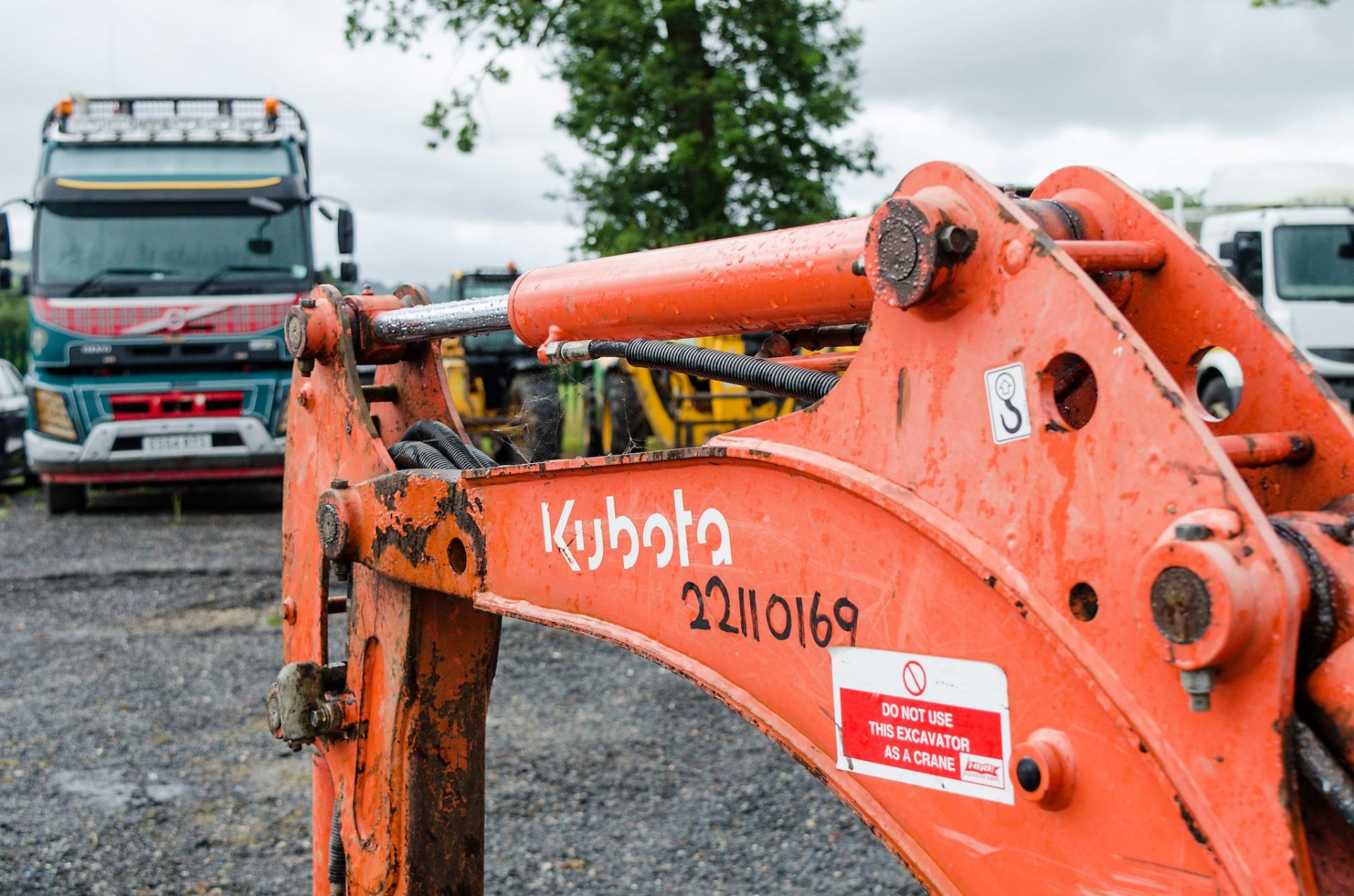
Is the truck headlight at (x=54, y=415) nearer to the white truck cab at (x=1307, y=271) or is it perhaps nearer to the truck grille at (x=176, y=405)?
the truck grille at (x=176, y=405)

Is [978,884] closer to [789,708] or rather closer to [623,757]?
[789,708]

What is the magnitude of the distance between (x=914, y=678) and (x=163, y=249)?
33.4 ft

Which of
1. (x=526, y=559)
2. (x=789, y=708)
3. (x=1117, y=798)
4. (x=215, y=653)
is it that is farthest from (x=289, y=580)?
(x=215, y=653)

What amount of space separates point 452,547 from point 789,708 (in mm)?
683

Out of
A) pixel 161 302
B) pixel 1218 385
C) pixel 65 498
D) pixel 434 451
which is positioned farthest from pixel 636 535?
pixel 65 498

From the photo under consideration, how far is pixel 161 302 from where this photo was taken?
33.4 ft

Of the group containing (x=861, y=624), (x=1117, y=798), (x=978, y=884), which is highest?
(x=861, y=624)

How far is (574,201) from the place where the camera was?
15.8 meters

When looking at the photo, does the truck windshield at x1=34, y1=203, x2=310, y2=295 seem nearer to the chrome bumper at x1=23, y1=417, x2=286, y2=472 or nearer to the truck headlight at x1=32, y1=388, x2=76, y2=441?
the truck headlight at x1=32, y1=388, x2=76, y2=441

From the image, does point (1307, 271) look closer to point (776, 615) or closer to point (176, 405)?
point (176, 405)

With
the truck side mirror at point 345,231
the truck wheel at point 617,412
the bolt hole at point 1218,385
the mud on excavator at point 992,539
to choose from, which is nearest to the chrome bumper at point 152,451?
the truck side mirror at point 345,231

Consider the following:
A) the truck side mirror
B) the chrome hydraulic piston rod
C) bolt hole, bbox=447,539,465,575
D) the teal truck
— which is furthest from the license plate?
bolt hole, bbox=447,539,465,575

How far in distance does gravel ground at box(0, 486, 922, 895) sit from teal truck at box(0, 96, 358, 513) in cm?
355

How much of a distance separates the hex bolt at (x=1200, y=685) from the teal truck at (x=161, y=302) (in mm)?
9927
